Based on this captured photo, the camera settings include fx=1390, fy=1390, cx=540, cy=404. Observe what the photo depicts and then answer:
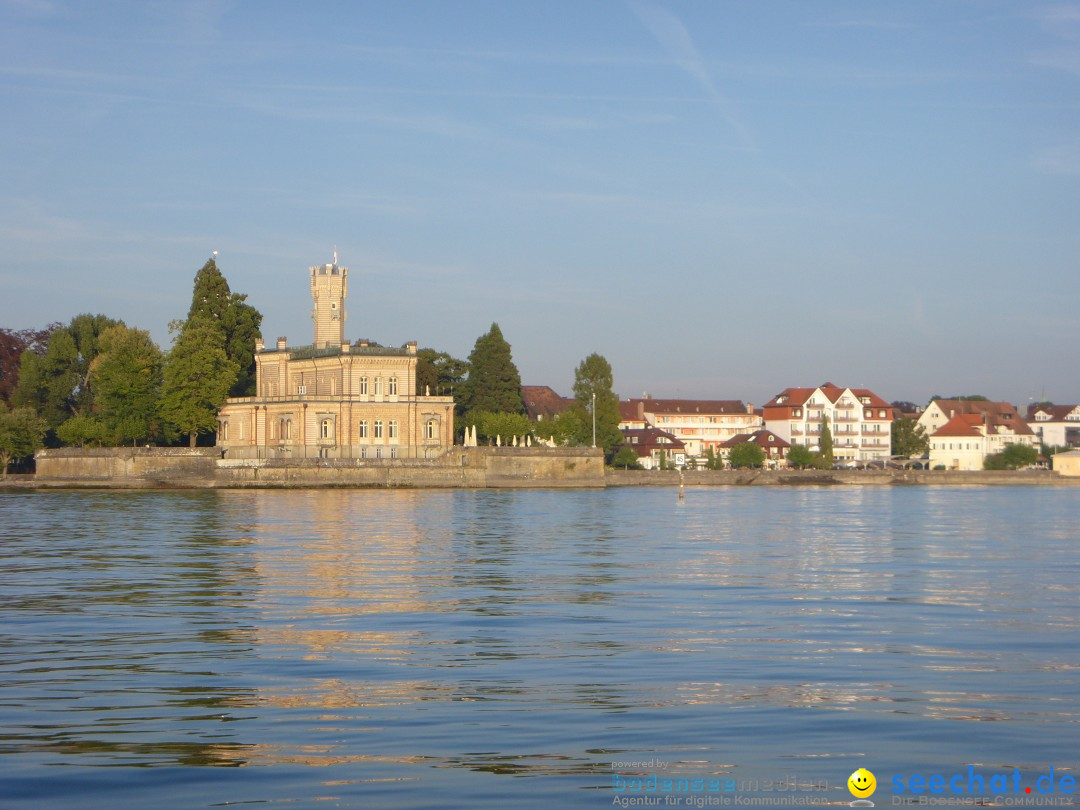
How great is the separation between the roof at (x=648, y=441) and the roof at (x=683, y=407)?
49.4 feet

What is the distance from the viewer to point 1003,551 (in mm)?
36156

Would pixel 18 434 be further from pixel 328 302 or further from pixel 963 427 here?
pixel 963 427

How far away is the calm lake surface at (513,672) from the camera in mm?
11234

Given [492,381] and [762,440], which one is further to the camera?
[762,440]

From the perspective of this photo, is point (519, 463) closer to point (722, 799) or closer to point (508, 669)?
point (508, 669)

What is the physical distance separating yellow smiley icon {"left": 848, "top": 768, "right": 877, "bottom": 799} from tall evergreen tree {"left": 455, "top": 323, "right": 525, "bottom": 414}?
95339 millimetres

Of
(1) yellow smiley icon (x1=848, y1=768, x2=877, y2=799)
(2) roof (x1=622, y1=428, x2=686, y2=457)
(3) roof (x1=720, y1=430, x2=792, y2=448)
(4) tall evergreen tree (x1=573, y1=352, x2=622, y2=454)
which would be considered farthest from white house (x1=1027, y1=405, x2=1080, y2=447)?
(1) yellow smiley icon (x1=848, y1=768, x2=877, y2=799)

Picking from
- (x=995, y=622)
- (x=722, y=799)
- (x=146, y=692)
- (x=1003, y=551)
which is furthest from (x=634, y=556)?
(x=722, y=799)

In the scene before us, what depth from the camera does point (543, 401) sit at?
150250 millimetres

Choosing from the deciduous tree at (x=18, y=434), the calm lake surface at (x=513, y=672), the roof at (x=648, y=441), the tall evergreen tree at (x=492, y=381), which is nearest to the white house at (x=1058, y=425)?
the roof at (x=648, y=441)

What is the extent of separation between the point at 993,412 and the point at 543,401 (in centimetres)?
4797

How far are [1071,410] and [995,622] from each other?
154 meters

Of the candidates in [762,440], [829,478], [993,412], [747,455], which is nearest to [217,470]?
[829,478]

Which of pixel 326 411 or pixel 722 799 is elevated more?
pixel 326 411
